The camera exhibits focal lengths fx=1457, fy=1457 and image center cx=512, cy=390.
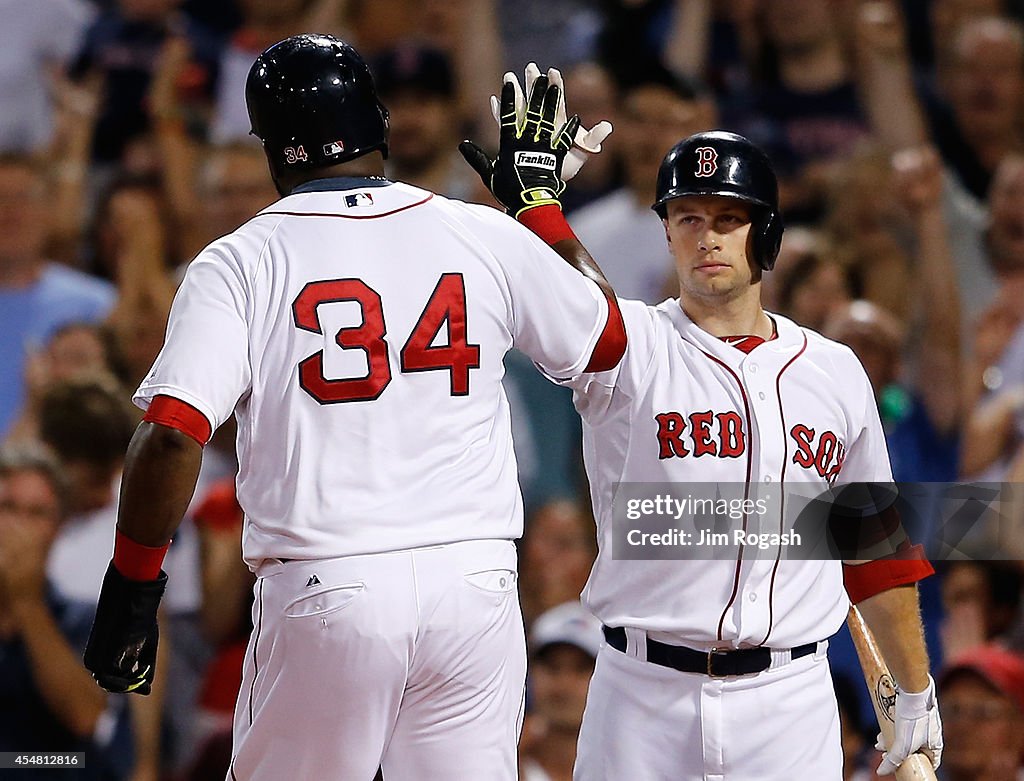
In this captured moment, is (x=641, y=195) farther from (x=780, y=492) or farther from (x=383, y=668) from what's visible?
(x=383, y=668)

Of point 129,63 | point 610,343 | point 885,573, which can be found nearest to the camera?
point 610,343

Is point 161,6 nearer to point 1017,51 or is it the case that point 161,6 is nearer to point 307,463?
point 1017,51

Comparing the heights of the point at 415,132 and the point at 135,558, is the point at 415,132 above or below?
above

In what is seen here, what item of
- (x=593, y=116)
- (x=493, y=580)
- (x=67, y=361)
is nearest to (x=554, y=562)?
(x=593, y=116)

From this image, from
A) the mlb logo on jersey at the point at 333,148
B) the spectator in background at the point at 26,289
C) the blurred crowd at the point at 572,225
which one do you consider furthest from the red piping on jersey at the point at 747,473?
the spectator in background at the point at 26,289

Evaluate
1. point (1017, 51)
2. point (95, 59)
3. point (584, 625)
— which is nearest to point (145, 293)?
point (95, 59)

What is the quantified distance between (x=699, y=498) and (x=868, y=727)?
7.05 ft

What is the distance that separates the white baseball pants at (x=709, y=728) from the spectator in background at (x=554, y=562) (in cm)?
214

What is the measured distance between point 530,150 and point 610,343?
1.70ft

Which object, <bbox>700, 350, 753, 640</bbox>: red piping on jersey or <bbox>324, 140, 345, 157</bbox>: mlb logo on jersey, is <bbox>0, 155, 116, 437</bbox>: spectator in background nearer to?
<bbox>324, 140, 345, 157</bbox>: mlb logo on jersey

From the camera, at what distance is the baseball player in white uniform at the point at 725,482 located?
3244 mm

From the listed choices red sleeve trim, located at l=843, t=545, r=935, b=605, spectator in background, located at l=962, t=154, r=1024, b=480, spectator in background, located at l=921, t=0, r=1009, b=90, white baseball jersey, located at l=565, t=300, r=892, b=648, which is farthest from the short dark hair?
spectator in background, located at l=921, t=0, r=1009, b=90

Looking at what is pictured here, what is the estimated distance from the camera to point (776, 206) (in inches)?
137

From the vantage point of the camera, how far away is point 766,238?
11.3 feet
